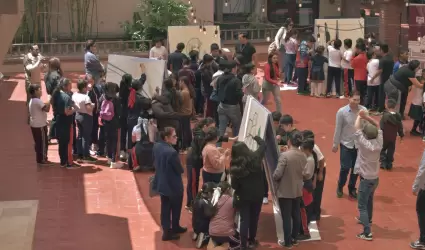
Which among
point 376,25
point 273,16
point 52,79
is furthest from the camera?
point 273,16

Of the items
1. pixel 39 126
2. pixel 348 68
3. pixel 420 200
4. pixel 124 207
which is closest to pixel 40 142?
pixel 39 126

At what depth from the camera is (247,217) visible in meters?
8.31

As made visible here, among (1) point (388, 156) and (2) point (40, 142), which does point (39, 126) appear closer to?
(2) point (40, 142)

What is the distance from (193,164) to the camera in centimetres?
945

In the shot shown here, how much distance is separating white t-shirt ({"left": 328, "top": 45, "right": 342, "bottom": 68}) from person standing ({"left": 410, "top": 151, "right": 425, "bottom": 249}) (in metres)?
8.78

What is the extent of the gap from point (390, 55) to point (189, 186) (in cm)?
722

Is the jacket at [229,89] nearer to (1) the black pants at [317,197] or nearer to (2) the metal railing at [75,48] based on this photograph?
(1) the black pants at [317,197]

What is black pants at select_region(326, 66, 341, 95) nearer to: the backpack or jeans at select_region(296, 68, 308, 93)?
jeans at select_region(296, 68, 308, 93)

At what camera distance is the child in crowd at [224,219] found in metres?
8.34

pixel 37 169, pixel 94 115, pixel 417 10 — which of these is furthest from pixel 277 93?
pixel 417 10

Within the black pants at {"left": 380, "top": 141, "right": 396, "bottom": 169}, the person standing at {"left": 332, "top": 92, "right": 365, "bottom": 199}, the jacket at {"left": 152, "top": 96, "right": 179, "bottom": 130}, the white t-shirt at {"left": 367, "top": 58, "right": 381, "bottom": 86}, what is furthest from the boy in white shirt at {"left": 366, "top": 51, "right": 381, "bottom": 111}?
the jacket at {"left": 152, "top": 96, "right": 179, "bottom": 130}

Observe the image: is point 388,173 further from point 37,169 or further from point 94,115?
point 37,169

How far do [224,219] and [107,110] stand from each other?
4.05 metres

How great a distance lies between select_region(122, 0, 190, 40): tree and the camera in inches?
893
